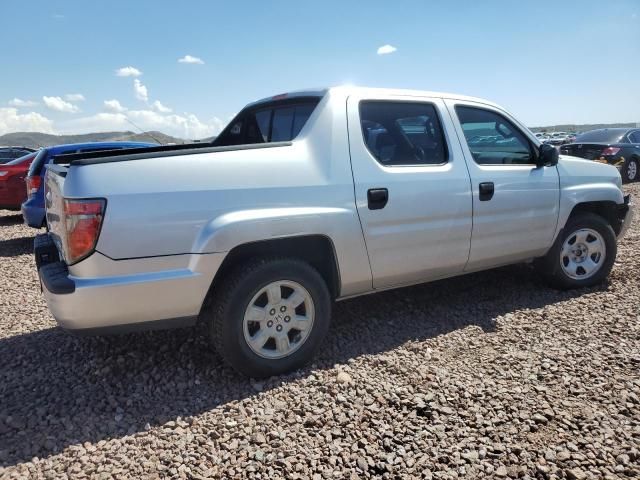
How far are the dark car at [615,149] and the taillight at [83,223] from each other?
1390cm

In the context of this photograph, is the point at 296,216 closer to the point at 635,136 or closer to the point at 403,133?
the point at 403,133

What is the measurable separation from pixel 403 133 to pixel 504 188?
99 cm

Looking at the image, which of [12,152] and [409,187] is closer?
[409,187]

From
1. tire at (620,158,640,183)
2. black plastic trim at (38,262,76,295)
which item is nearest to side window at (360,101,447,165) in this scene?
→ black plastic trim at (38,262,76,295)

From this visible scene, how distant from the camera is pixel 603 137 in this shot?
1405 cm

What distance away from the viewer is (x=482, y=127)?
4137 mm

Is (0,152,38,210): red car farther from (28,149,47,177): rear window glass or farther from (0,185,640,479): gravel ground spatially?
(0,185,640,479): gravel ground

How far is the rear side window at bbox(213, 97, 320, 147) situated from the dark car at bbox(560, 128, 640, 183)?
12.0 metres

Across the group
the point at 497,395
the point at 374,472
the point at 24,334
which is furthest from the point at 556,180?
the point at 24,334

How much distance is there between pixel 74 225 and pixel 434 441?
86.0 inches

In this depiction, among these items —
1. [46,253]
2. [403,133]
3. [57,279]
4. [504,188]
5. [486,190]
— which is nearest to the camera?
[57,279]

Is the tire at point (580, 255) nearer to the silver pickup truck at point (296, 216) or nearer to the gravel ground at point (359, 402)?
the silver pickup truck at point (296, 216)

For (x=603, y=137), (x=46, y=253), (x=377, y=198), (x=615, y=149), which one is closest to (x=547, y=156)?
(x=377, y=198)

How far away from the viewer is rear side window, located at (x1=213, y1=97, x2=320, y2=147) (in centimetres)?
358
